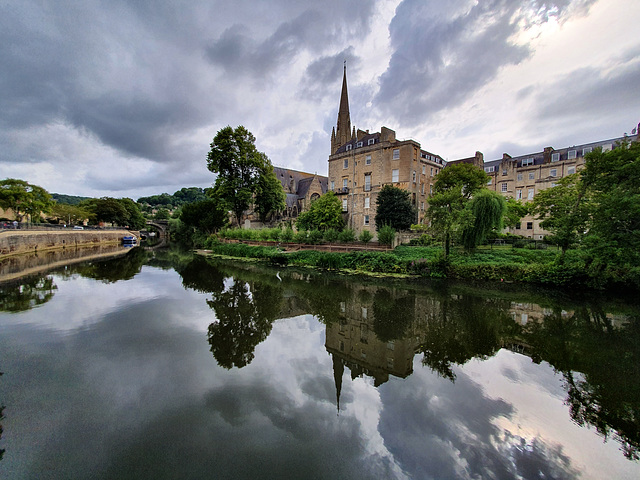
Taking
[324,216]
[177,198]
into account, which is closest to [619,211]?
[324,216]

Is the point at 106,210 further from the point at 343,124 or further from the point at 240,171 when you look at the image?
the point at 343,124

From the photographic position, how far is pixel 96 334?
745 centimetres

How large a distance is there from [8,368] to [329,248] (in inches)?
813

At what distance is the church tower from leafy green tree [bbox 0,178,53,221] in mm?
43601

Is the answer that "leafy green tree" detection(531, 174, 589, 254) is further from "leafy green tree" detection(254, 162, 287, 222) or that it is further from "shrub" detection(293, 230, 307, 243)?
"leafy green tree" detection(254, 162, 287, 222)

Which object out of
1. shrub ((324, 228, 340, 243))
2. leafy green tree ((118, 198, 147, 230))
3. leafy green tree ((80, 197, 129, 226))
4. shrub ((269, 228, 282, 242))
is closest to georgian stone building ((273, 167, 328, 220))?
shrub ((269, 228, 282, 242))

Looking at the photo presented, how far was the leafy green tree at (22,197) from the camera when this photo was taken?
31375 mm

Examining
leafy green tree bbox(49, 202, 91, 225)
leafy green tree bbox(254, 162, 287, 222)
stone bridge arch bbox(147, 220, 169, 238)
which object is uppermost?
leafy green tree bbox(254, 162, 287, 222)

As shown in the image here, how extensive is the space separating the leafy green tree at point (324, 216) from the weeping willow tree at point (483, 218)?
15.6 m

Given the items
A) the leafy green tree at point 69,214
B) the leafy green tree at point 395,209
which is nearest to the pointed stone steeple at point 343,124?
the leafy green tree at point 395,209

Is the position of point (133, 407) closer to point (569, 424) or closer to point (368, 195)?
point (569, 424)

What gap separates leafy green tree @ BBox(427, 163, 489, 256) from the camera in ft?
58.4

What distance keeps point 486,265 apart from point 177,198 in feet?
507

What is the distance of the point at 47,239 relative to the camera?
3294 centimetres
